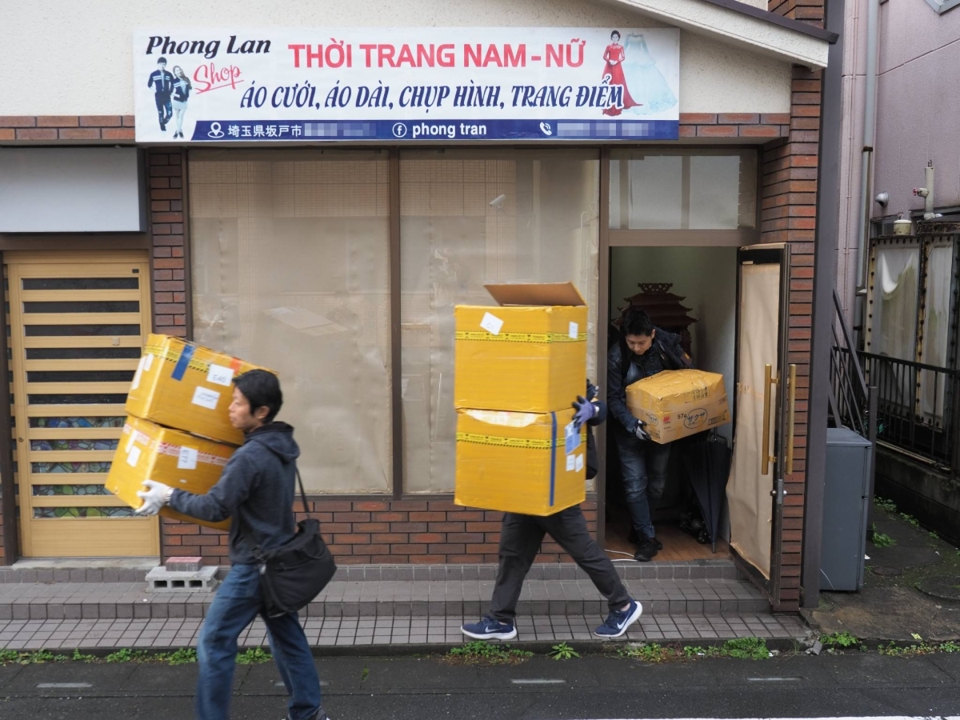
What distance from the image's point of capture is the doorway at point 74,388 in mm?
5957

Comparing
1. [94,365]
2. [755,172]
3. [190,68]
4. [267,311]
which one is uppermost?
[190,68]

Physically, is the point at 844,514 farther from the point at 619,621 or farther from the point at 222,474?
the point at 222,474

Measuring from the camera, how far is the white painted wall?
5.31 metres

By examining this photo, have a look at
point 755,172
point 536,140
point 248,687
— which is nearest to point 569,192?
point 536,140

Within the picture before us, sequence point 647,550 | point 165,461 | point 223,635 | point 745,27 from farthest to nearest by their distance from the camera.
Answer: point 647,550, point 745,27, point 165,461, point 223,635

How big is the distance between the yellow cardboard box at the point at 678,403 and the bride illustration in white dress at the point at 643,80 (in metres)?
1.81

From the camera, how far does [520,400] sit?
4.48 metres

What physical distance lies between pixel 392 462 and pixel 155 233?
216cm

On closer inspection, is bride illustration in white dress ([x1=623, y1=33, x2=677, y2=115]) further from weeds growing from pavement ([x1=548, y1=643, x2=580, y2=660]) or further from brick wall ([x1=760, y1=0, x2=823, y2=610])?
weeds growing from pavement ([x1=548, y1=643, x2=580, y2=660])

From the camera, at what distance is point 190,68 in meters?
5.32

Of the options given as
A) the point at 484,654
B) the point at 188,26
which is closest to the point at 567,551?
the point at 484,654

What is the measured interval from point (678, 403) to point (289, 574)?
119 inches

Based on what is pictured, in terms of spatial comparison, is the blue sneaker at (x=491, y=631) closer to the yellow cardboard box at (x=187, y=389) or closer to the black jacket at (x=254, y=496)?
the black jacket at (x=254, y=496)

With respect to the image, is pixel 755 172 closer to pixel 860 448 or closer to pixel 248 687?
pixel 860 448
